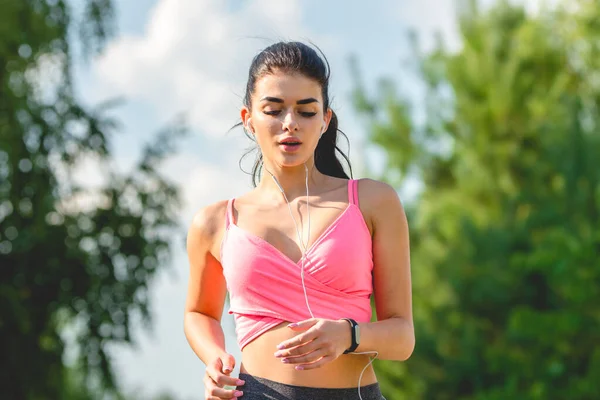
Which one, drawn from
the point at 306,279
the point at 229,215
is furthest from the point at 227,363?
the point at 229,215

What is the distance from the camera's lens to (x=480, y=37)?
14.0 metres

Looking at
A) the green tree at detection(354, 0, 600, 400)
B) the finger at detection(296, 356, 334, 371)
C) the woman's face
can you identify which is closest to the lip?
the woman's face

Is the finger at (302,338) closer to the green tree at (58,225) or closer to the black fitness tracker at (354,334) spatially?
the black fitness tracker at (354,334)

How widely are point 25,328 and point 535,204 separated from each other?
6.86 m

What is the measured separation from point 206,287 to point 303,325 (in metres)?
0.52

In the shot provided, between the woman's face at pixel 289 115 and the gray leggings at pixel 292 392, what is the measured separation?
52 centimetres

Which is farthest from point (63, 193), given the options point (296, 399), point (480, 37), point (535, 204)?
point (296, 399)

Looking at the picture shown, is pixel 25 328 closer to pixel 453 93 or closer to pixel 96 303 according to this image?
pixel 96 303

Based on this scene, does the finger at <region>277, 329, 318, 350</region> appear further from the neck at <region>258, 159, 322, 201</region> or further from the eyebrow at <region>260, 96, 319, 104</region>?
the eyebrow at <region>260, 96, 319, 104</region>

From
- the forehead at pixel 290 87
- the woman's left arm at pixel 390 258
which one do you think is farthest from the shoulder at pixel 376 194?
the forehead at pixel 290 87

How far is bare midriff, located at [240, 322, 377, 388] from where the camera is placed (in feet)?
6.14

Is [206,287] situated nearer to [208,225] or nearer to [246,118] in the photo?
[208,225]

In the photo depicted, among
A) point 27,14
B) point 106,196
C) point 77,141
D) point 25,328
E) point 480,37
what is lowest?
point 25,328

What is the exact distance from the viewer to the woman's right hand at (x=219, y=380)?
1.87 metres
